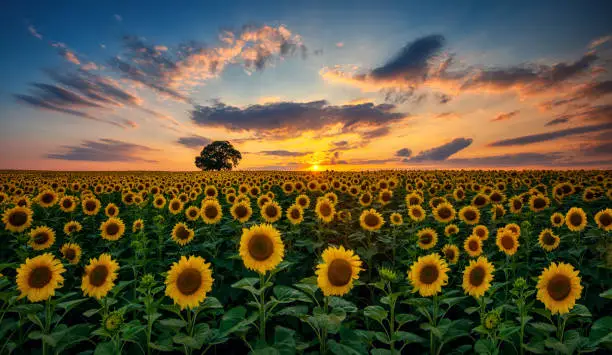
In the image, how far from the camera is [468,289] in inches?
201

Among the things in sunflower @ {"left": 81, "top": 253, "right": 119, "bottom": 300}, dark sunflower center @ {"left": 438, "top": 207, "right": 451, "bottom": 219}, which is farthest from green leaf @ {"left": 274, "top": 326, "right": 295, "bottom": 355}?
dark sunflower center @ {"left": 438, "top": 207, "right": 451, "bottom": 219}

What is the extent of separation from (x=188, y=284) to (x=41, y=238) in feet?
18.6

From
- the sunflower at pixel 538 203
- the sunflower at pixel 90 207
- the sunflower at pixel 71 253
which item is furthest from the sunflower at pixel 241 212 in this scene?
the sunflower at pixel 538 203

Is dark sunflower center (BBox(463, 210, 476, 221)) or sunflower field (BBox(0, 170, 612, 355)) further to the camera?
dark sunflower center (BBox(463, 210, 476, 221))

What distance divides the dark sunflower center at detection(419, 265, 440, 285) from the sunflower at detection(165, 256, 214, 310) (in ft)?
9.61

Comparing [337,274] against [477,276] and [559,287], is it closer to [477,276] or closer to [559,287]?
[477,276]

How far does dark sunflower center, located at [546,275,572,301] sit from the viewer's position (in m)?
4.57

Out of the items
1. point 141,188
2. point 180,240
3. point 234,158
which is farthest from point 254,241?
point 234,158

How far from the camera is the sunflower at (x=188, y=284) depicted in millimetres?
4359

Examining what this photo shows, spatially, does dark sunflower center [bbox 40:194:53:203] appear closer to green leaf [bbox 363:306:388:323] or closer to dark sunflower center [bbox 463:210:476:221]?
green leaf [bbox 363:306:388:323]

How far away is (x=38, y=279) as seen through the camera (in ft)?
15.9

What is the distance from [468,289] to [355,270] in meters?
1.83

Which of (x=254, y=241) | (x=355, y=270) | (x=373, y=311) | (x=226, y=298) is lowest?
(x=226, y=298)

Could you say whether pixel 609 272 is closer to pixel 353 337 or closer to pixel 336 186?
pixel 353 337
